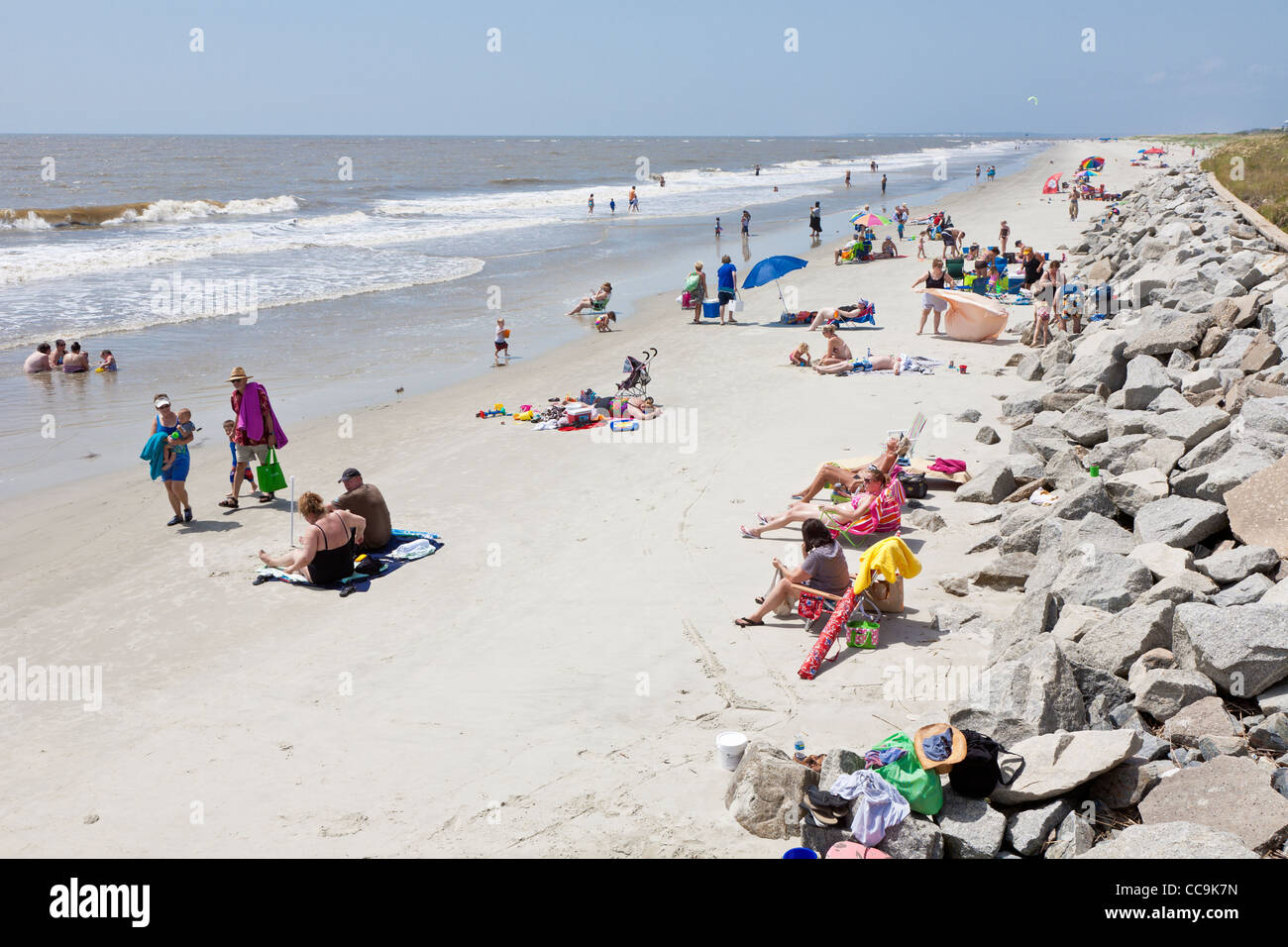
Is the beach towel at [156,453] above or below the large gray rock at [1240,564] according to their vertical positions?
above

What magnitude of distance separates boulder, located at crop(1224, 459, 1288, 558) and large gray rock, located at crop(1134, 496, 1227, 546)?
139mm

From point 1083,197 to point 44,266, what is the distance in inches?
1644

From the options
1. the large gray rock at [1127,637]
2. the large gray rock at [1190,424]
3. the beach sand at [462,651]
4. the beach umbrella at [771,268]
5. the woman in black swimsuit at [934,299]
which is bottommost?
the beach sand at [462,651]

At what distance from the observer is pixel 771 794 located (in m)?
5.04

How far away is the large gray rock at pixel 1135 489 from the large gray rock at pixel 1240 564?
4.92ft

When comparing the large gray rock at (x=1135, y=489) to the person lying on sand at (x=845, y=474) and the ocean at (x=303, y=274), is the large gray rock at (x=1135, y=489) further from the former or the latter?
the ocean at (x=303, y=274)

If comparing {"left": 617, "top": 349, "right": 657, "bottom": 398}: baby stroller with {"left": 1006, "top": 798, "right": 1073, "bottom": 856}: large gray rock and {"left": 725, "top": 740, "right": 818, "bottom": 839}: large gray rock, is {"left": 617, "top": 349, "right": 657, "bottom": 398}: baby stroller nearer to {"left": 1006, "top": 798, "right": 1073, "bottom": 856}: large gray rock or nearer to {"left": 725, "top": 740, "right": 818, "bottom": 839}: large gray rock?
{"left": 725, "top": 740, "right": 818, "bottom": 839}: large gray rock

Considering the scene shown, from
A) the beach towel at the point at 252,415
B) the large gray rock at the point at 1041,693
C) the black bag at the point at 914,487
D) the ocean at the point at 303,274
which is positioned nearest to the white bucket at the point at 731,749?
the large gray rock at the point at 1041,693

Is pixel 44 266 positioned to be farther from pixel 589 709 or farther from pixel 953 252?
pixel 589 709

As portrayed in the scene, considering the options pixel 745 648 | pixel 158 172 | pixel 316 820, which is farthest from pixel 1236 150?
pixel 158 172

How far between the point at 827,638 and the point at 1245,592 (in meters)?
2.61

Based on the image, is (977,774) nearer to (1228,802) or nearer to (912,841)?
(912,841)

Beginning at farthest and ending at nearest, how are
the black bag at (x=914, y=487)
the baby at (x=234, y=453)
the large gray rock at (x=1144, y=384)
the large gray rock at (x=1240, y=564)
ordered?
the baby at (x=234, y=453) < the large gray rock at (x=1144, y=384) < the black bag at (x=914, y=487) < the large gray rock at (x=1240, y=564)

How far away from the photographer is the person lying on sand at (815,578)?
24.8 feet
